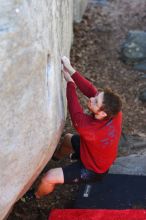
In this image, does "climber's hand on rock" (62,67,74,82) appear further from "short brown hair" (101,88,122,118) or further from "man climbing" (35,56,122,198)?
"short brown hair" (101,88,122,118)

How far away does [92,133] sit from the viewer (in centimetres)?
384

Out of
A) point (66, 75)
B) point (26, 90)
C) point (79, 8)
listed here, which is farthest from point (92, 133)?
point (79, 8)

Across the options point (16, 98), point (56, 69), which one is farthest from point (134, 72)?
point (16, 98)

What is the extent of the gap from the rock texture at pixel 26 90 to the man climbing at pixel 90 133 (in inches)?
8.9

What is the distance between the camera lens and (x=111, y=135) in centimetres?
395

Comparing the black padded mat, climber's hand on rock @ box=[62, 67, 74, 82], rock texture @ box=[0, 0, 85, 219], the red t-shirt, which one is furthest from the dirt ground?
climber's hand on rock @ box=[62, 67, 74, 82]

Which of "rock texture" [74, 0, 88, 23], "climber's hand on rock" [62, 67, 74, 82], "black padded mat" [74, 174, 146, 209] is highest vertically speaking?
"climber's hand on rock" [62, 67, 74, 82]

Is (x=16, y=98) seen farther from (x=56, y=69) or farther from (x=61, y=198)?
(x=61, y=198)

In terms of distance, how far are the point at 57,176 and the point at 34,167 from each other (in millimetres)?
591

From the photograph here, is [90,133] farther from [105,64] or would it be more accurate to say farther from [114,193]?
[105,64]

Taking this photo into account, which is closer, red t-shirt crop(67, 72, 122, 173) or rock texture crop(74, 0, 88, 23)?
red t-shirt crop(67, 72, 122, 173)

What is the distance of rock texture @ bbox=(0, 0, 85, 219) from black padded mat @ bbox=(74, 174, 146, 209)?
0.80 metres

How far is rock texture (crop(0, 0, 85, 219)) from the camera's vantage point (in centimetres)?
306

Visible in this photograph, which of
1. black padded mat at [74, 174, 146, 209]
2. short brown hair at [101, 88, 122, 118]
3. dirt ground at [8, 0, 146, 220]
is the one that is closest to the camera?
short brown hair at [101, 88, 122, 118]
